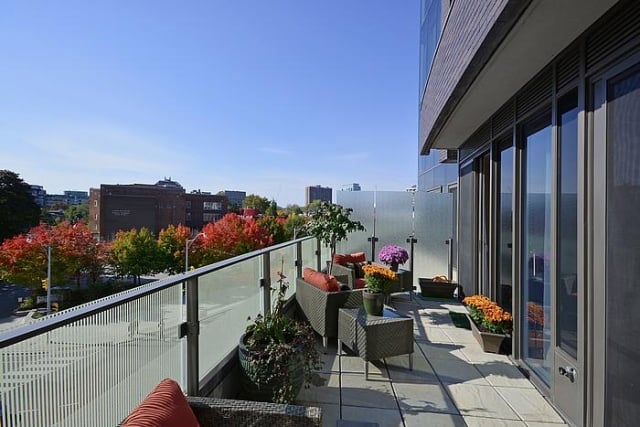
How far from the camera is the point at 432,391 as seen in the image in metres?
2.78

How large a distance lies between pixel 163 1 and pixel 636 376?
23.0 feet

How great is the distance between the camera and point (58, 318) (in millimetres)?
1090

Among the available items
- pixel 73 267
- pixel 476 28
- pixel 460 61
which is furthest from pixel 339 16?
pixel 73 267

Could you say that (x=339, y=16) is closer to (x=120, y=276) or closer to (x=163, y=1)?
(x=163, y=1)

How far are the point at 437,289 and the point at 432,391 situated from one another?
3.42 meters

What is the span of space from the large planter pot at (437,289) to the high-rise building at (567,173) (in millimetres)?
1916

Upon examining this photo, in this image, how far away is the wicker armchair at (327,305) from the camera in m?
3.56

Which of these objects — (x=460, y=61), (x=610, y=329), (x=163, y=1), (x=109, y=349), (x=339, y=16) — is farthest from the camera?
(x=339, y=16)

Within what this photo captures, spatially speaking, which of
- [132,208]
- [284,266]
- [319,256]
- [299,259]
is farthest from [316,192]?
[284,266]

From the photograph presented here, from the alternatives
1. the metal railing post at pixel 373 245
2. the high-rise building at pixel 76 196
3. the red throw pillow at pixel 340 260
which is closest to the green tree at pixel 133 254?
the metal railing post at pixel 373 245

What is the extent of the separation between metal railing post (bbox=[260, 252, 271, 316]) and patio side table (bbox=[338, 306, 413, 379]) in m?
0.80

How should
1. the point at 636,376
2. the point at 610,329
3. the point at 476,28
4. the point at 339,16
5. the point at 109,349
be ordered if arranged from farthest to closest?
the point at 339,16 → the point at 476,28 → the point at 610,329 → the point at 636,376 → the point at 109,349

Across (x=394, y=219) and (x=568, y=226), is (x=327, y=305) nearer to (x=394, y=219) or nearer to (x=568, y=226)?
(x=568, y=226)

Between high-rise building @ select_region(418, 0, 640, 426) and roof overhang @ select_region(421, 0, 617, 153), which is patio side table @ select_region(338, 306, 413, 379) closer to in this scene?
high-rise building @ select_region(418, 0, 640, 426)
